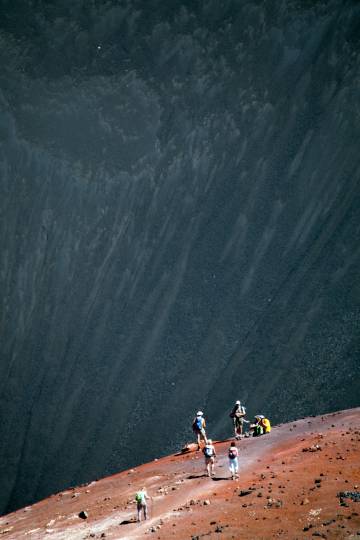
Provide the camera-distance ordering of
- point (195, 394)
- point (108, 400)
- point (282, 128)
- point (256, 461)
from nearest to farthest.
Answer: point (256, 461), point (195, 394), point (108, 400), point (282, 128)

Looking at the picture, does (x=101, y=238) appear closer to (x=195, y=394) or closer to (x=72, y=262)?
(x=72, y=262)

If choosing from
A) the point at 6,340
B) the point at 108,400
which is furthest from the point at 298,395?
the point at 6,340

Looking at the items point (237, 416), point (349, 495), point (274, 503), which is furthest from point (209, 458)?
point (349, 495)

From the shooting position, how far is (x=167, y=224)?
1521 inches

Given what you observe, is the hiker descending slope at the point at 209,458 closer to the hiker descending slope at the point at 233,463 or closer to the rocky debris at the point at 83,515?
the hiker descending slope at the point at 233,463

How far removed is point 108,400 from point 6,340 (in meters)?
8.08

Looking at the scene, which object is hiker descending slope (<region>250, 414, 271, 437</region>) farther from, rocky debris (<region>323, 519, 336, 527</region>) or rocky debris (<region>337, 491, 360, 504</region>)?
rocky debris (<region>323, 519, 336, 527</region>)

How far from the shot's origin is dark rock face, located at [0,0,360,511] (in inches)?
1257

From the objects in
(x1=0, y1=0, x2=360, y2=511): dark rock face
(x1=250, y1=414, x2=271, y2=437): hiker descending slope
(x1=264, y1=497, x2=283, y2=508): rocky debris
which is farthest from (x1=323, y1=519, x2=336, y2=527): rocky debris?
(x1=0, y1=0, x2=360, y2=511): dark rock face

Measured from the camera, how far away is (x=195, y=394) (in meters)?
32.1

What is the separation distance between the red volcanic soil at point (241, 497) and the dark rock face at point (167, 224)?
7341 millimetres

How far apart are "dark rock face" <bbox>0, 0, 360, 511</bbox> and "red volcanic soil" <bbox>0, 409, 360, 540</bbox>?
24.1ft

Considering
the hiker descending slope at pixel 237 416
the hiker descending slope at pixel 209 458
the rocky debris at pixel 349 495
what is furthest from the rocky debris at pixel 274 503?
the hiker descending slope at pixel 237 416

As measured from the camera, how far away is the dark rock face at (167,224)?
31922mm
